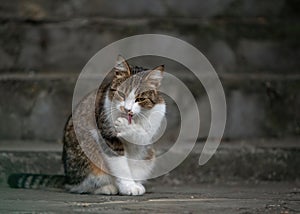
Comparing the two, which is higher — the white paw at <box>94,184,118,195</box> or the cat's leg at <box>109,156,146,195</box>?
the cat's leg at <box>109,156,146,195</box>

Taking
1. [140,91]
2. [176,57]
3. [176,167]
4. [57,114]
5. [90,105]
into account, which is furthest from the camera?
[176,57]

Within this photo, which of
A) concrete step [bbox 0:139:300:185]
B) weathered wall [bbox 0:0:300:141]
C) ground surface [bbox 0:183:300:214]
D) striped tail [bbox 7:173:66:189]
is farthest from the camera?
weathered wall [bbox 0:0:300:141]

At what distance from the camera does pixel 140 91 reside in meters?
3.68

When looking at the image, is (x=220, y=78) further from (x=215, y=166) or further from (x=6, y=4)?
(x=6, y=4)

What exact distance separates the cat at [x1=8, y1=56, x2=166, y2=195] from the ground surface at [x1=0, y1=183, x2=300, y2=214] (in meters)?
0.13

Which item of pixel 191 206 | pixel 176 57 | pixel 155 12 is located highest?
pixel 155 12

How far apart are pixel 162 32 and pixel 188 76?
0.45 metres

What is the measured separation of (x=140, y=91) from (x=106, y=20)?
187 centimetres

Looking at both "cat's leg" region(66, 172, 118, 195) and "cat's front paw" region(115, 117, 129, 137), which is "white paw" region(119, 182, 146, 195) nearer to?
"cat's leg" region(66, 172, 118, 195)

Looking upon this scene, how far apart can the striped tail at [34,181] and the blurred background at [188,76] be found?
0.56 m

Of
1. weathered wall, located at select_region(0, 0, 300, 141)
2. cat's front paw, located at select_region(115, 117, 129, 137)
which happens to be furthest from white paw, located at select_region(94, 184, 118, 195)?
weathered wall, located at select_region(0, 0, 300, 141)

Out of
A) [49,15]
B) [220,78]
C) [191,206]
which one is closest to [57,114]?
[49,15]

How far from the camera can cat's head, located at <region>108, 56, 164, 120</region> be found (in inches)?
143

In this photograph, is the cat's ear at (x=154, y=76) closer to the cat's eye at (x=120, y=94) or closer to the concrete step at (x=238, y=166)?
the cat's eye at (x=120, y=94)
